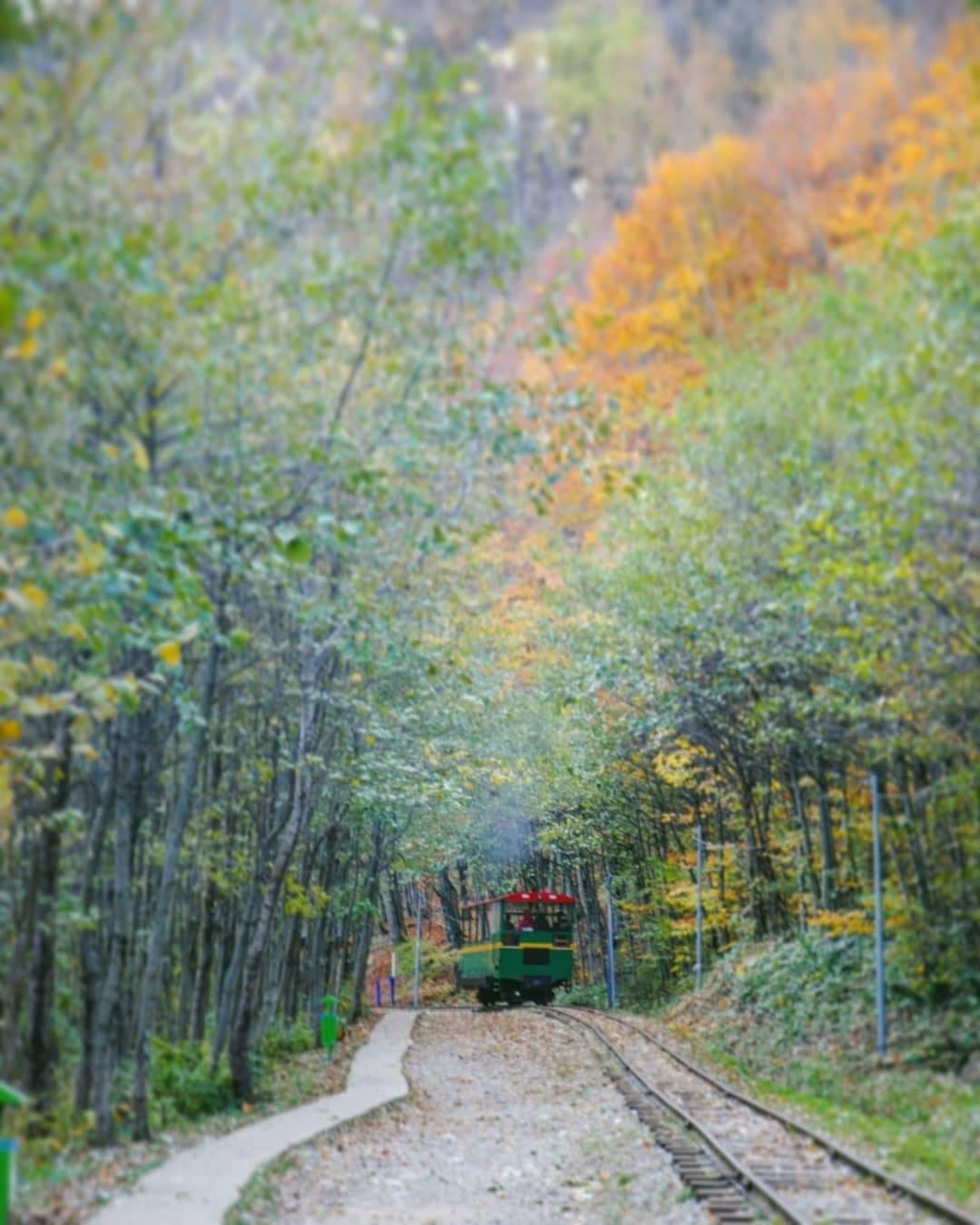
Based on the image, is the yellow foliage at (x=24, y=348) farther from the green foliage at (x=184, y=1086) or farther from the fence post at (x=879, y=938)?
the fence post at (x=879, y=938)

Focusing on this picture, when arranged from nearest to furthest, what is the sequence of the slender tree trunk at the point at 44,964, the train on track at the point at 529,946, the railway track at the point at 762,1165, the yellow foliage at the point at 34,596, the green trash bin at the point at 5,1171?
the green trash bin at the point at 5,1171 → the yellow foliage at the point at 34,596 → the railway track at the point at 762,1165 → the slender tree trunk at the point at 44,964 → the train on track at the point at 529,946

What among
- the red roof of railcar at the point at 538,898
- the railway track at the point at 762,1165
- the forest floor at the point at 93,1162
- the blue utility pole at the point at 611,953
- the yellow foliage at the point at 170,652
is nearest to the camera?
the yellow foliage at the point at 170,652

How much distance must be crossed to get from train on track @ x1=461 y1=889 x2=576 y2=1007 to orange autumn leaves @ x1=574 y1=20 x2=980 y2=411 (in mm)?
16276

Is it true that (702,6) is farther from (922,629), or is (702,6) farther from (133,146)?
(133,146)

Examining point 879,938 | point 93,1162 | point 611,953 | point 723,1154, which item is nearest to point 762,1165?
point 723,1154

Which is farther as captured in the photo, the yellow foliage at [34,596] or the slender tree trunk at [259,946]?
the slender tree trunk at [259,946]

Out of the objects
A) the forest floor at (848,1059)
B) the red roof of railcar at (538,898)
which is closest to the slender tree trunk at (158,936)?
the forest floor at (848,1059)

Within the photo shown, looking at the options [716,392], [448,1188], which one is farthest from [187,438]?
→ [716,392]

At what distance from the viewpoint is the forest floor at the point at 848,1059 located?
10.6m

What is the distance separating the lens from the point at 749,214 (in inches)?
1389

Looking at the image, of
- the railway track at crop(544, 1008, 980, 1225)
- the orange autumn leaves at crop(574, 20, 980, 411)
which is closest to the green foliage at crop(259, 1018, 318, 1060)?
the railway track at crop(544, 1008, 980, 1225)

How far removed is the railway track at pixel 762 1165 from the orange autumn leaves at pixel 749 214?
13.7 metres

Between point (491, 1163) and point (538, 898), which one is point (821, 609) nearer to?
point (491, 1163)

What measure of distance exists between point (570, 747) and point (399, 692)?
532 inches
